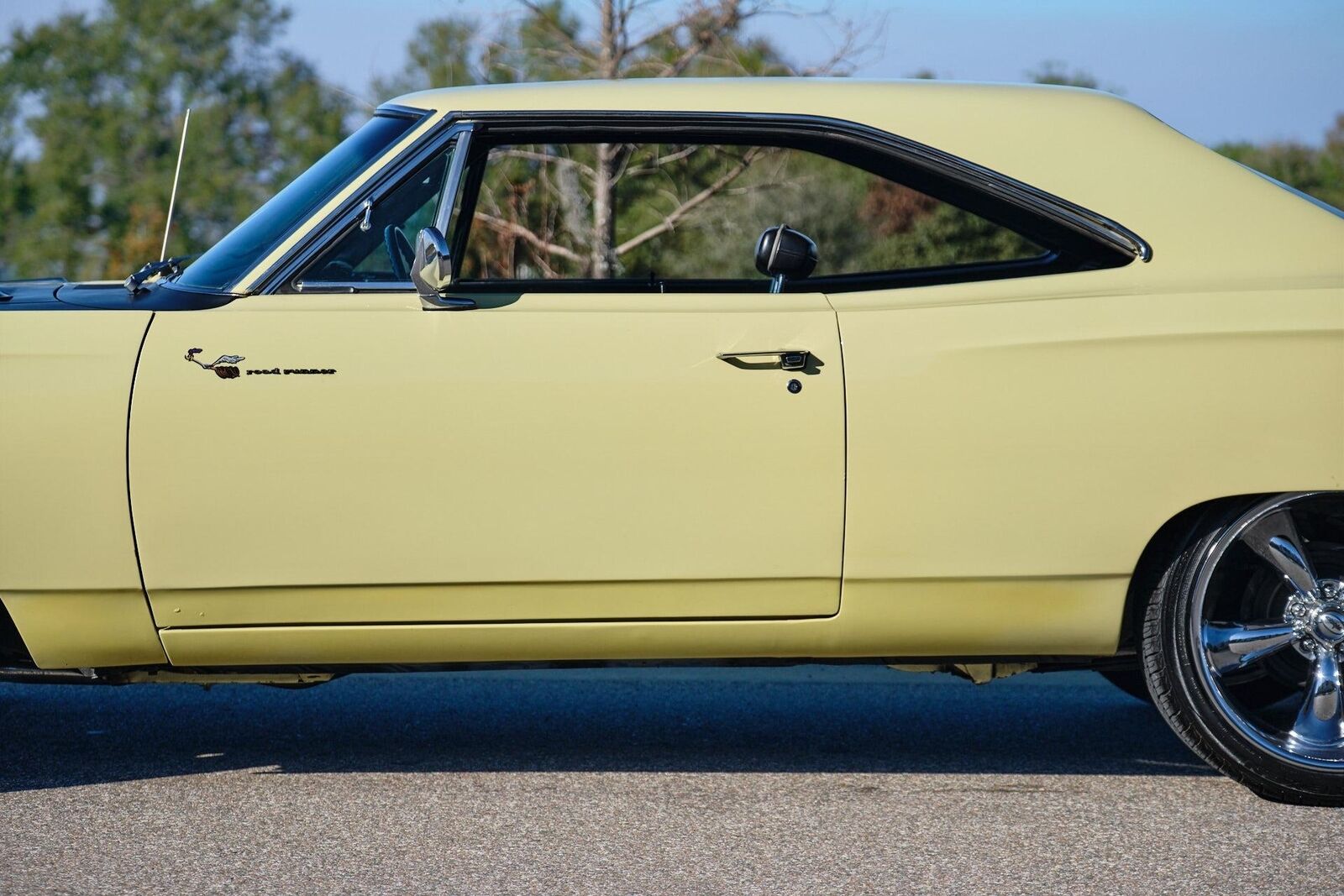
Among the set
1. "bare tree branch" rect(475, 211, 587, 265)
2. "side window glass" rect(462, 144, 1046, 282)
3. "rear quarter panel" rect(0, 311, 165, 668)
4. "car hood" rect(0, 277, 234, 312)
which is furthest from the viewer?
"bare tree branch" rect(475, 211, 587, 265)

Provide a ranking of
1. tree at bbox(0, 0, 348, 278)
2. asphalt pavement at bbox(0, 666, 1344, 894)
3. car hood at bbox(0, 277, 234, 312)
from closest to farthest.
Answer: asphalt pavement at bbox(0, 666, 1344, 894) → car hood at bbox(0, 277, 234, 312) → tree at bbox(0, 0, 348, 278)

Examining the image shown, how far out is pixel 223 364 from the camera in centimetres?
329

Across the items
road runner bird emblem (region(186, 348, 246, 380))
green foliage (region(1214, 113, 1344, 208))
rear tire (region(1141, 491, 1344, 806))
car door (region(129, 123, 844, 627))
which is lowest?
rear tire (region(1141, 491, 1344, 806))

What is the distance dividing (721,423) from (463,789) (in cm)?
118

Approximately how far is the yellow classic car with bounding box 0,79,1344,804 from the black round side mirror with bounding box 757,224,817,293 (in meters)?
0.02

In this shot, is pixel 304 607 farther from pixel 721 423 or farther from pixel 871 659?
pixel 871 659

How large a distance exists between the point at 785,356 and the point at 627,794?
1.19 meters

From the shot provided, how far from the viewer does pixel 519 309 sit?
3371 millimetres

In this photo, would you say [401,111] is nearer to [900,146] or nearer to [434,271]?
[434,271]

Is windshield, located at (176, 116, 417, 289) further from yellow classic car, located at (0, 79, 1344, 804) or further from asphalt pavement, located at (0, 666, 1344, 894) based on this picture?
asphalt pavement, located at (0, 666, 1344, 894)

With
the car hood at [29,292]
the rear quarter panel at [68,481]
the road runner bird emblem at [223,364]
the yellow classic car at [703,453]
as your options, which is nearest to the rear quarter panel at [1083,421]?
the yellow classic car at [703,453]

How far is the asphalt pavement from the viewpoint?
303cm

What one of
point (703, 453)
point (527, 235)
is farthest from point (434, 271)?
point (527, 235)

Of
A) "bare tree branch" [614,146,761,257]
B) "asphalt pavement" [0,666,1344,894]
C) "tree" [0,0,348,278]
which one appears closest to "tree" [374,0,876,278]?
"bare tree branch" [614,146,761,257]
